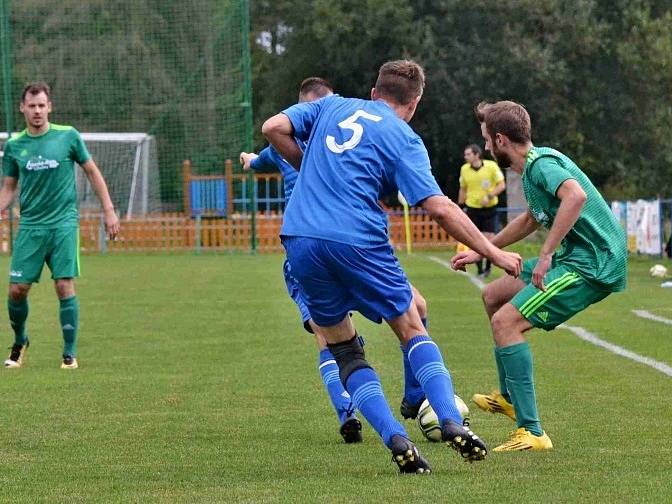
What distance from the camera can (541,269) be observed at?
687 cm

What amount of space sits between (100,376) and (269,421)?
2794 mm

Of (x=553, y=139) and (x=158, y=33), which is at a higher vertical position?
(x=158, y=33)

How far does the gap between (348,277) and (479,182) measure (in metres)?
17.9

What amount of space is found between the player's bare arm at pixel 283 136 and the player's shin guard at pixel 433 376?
972mm

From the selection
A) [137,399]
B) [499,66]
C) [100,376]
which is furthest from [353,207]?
[499,66]

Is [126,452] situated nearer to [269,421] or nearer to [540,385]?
[269,421]

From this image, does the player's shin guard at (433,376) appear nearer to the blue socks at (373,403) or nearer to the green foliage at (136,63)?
the blue socks at (373,403)

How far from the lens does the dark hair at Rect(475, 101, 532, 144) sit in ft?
23.2

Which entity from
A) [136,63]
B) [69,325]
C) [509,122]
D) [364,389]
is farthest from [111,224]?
[136,63]

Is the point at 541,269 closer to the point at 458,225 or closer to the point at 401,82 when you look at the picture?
the point at 458,225

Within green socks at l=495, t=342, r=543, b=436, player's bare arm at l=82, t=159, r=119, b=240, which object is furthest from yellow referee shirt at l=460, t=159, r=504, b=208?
green socks at l=495, t=342, r=543, b=436

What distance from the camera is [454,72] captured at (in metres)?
44.1

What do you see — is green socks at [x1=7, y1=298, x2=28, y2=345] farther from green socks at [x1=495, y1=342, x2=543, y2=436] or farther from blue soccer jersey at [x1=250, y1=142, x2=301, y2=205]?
green socks at [x1=495, y1=342, x2=543, y2=436]

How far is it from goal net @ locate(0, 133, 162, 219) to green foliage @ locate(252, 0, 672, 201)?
28.0ft
